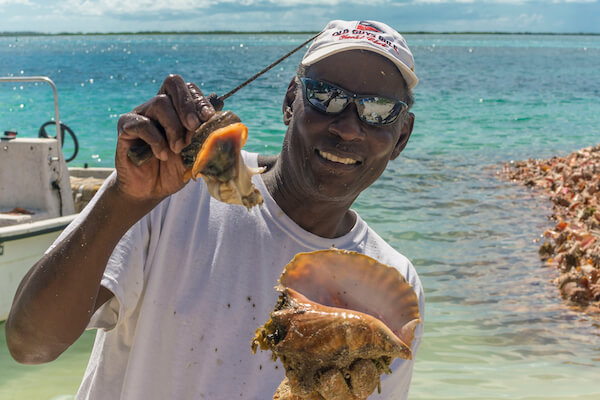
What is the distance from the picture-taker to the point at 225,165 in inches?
57.1

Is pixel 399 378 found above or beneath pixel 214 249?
beneath

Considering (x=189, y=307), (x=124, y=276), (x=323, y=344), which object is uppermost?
(x=323, y=344)

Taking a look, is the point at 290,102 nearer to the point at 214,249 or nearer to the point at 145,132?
the point at 214,249

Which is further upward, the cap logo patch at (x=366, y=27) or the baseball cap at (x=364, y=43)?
the cap logo patch at (x=366, y=27)

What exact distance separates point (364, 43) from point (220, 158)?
88cm

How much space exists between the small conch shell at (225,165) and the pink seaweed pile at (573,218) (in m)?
6.29

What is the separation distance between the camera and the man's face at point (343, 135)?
6.97 ft

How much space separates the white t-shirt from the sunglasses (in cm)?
43

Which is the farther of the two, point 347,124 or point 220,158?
point 347,124

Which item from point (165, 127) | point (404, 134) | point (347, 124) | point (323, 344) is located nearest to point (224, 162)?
point (165, 127)

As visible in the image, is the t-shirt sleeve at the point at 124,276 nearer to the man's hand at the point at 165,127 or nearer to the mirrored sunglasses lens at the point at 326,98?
the man's hand at the point at 165,127

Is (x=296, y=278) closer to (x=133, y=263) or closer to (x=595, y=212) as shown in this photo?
(x=133, y=263)

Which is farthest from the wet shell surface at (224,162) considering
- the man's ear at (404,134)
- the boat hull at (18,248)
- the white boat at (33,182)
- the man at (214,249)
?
the white boat at (33,182)

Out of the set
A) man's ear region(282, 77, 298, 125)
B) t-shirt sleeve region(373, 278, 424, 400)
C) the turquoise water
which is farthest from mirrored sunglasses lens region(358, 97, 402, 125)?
the turquoise water
